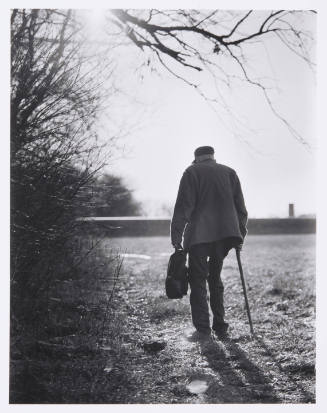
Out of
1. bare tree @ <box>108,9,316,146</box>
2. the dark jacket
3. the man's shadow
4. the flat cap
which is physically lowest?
the man's shadow

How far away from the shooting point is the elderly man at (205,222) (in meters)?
3.99

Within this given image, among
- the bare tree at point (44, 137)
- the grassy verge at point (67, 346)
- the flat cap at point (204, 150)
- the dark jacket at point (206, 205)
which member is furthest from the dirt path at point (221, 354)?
the flat cap at point (204, 150)

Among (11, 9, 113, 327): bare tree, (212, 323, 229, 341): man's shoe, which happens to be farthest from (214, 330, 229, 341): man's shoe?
(11, 9, 113, 327): bare tree

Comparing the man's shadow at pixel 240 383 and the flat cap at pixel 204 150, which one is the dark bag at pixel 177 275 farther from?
the flat cap at pixel 204 150

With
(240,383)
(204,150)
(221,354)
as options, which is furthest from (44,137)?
(240,383)

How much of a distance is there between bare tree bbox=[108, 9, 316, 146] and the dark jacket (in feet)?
1.83

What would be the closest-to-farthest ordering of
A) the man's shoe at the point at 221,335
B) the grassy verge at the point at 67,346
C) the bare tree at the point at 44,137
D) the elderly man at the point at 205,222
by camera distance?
the grassy verge at the point at 67,346 → the bare tree at the point at 44,137 → the man's shoe at the point at 221,335 → the elderly man at the point at 205,222

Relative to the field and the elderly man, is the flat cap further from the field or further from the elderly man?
the field

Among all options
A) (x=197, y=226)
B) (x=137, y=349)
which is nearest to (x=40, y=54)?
(x=197, y=226)

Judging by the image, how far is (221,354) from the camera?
3.52 m

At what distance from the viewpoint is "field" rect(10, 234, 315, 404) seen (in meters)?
3.08

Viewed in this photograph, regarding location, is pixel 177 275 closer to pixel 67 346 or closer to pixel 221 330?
pixel 221 330

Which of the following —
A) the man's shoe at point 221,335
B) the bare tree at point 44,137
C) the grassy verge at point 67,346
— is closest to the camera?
the grassy verge at point 67,346

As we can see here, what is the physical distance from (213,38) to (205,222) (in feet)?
4.85
